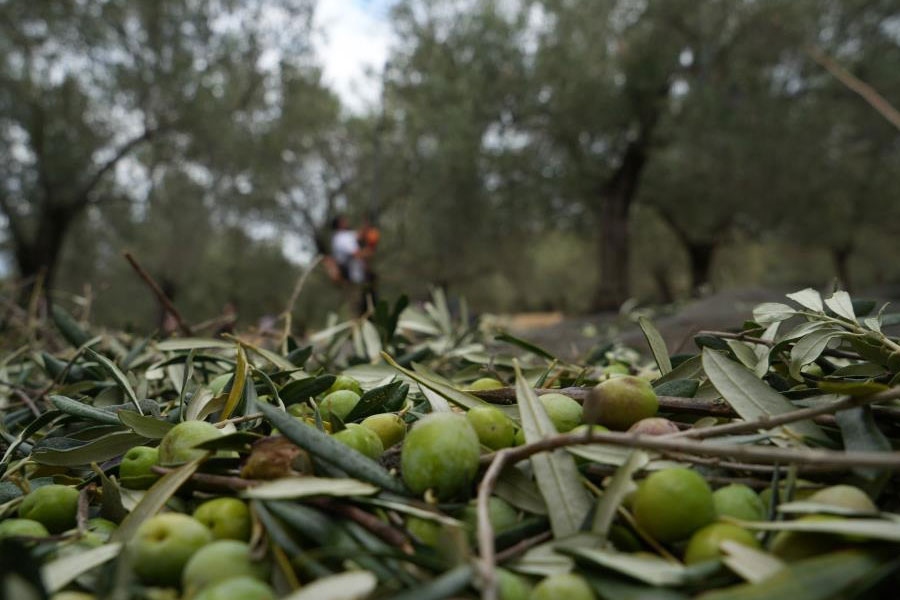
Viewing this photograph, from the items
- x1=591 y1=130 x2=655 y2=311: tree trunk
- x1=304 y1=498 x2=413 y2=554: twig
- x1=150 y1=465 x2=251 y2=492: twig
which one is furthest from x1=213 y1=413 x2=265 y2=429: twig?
x1=591 y1=130 x2=655 y2=311: tree trunk

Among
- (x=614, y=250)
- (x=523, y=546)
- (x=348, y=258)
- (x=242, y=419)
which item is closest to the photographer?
(x=523, y=546)

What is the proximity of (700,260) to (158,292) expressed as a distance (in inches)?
811

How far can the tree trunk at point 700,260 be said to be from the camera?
64.7ft

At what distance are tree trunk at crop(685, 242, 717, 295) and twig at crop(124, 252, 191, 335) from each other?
19680 mm

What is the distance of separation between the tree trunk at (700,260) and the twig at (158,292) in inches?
775

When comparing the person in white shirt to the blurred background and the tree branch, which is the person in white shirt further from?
the tree branch

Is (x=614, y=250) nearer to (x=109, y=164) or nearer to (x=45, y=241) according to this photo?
(x=109, y=164)

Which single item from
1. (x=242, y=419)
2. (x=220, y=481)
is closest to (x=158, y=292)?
(x=242, y=419)

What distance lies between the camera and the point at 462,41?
49.4 feet

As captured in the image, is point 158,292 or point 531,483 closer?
point 531,483

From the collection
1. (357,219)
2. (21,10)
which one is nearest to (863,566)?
(21,10)

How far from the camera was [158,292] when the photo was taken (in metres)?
1.70

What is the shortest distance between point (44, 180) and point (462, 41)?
1020 cm

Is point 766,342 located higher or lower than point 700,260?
lower
